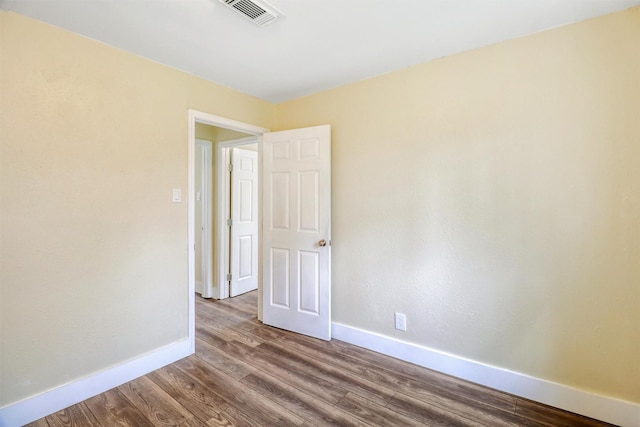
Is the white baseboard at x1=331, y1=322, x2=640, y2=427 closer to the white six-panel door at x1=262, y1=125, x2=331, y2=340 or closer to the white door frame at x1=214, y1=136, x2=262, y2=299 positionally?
the white six-panel door at x1=262, y1=125, x2=331, y2=340

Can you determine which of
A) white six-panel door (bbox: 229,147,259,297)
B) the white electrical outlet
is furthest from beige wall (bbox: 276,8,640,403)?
white six-panel door (bbox: 229,147,259,297)

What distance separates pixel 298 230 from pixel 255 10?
5.85 feet

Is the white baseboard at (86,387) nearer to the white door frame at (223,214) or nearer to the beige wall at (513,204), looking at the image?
the white door frame at (223,214)

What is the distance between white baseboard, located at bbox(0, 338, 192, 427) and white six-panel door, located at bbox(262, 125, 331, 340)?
956mm

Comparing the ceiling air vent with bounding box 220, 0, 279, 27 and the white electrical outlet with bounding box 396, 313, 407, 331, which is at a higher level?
the ceiling air vent with bounding box 220, 0, 279, 27

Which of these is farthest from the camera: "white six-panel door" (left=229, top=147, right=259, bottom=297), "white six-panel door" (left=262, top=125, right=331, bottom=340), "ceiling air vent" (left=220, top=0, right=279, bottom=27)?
"white six-panel door" (left=229, top=147, right=259, bottom=297)

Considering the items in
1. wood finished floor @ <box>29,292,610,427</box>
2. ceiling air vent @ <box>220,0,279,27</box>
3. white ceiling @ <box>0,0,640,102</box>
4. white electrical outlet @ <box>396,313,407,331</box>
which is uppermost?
white ceiling @ <box>0,0,640,102</box>

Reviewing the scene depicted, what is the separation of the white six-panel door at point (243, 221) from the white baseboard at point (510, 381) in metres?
1.95

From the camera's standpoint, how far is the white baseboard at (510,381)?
5.31ft

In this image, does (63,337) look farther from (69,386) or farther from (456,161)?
(456,161)

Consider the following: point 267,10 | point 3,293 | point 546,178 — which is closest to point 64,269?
point 3,293

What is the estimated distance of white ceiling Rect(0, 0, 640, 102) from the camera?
1558 millimetres

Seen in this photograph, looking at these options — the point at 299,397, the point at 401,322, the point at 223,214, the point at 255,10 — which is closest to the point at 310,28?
the point at 255,10

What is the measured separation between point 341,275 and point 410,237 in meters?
0.77
